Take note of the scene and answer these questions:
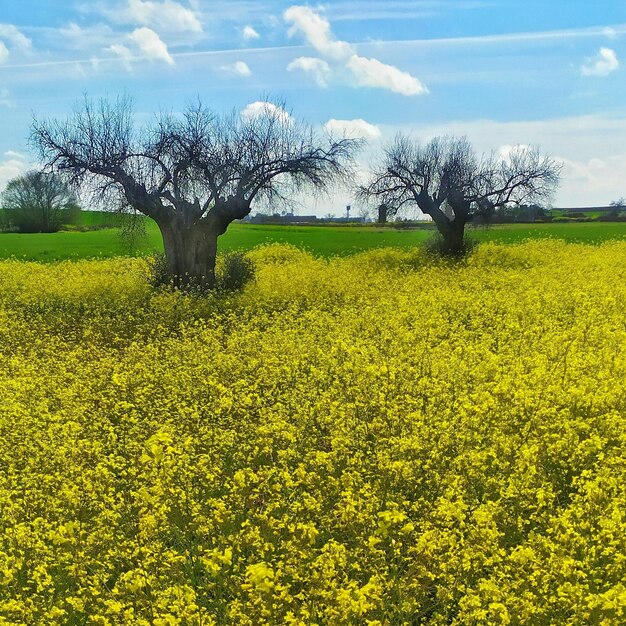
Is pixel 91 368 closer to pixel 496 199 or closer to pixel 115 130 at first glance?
pixel 115 130

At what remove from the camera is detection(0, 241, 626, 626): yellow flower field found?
4523 mm

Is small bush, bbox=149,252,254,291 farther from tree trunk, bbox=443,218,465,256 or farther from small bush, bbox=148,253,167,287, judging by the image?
tree trunk, bbox=443,218,465,256

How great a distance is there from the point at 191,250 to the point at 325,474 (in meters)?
14.3

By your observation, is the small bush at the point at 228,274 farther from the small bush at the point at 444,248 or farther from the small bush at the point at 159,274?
the small bush at the point at 444,248

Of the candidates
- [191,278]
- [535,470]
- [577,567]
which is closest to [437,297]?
[191,278]

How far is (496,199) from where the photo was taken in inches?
1148

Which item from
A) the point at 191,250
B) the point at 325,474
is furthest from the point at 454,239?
the point at 325,474

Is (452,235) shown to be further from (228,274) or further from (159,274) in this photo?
(159,274)

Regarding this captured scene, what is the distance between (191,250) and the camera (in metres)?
19.6

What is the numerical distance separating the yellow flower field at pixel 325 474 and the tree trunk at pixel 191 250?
19.6 feet

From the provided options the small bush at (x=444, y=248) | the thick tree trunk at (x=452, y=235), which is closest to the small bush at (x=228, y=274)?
the small bush at (x=444, y=248)

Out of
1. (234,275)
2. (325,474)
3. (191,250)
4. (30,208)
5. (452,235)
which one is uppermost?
(30,208)

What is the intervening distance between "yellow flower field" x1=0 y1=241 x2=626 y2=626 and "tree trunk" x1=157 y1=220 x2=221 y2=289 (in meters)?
5.98

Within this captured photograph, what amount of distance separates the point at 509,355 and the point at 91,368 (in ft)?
24.1
